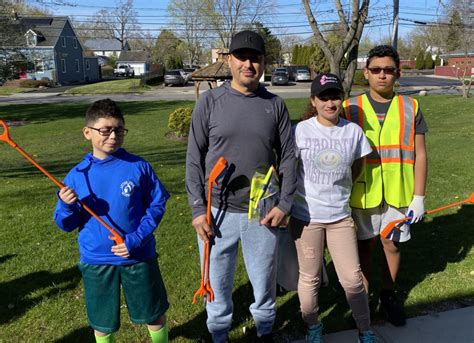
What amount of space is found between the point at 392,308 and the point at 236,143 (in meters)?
1.76

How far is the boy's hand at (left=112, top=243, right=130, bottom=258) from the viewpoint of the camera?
2262mm

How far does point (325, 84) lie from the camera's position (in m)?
2.57

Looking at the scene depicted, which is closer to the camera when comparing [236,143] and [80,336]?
[236,143]

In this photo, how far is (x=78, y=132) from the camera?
47.1ft

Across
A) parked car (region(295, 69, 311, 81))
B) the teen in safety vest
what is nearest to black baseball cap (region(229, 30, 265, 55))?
the teen in safety vest

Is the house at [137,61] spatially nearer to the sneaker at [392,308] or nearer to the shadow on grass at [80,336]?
the shadow on grass at [80,336]

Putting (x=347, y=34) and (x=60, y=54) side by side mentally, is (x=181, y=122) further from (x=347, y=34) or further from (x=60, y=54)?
(x=60, y=54)

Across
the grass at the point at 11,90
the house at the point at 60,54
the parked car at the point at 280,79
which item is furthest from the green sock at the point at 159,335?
the house at the point at 60,54

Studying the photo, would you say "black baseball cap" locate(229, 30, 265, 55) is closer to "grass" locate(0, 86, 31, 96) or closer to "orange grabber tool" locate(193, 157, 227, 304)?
"orange grabber tool" locate(193, 157, 227, 304)

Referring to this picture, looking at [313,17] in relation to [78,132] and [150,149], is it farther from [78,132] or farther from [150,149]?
[78,132]

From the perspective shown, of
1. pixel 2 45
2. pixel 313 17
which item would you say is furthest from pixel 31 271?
pixel 2 45

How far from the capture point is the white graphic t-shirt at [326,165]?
258 cm

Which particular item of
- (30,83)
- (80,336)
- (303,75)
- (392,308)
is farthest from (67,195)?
(30,83)

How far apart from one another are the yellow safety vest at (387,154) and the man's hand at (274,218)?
67 centimetres
